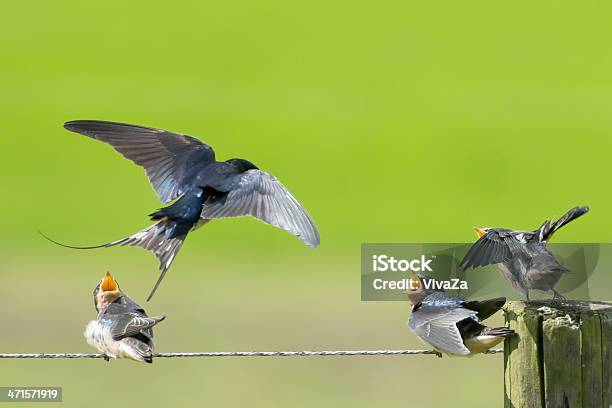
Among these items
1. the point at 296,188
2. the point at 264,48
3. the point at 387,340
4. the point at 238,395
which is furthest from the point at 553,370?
the point at 264,48

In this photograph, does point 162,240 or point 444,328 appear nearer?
point 444,328

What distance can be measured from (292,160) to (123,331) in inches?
1022

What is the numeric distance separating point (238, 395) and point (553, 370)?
304 inches

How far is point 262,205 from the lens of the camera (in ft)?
23.4

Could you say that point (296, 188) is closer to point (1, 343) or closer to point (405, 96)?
point (405, 96)

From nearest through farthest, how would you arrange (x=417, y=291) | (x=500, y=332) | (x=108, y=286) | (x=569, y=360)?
1. (x=569, y=360)
2. (x=500, y=332)
3. (x=417, y=291)
4. (x=108, y=286)

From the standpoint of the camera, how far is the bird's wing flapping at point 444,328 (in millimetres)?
5926

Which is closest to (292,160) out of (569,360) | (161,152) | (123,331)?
(161,152)

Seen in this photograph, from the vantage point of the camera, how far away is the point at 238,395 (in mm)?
12320

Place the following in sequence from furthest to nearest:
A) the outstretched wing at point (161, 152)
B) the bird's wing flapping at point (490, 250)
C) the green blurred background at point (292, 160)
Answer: the green blurred background at point (292, 160), the outstretched wing at point (161, 152), the bird's wing flapping at point (490, 250)

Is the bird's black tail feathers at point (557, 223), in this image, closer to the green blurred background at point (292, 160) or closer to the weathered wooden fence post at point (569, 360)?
the weathered wooden fence post at point (569, 360)

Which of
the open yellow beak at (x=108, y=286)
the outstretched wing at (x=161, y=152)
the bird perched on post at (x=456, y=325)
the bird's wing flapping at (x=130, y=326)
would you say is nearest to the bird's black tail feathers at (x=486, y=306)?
the bird perched on post at (x=456, y=325)

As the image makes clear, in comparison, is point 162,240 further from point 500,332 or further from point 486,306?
point 500,332

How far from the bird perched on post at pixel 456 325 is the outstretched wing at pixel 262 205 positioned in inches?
28.6
